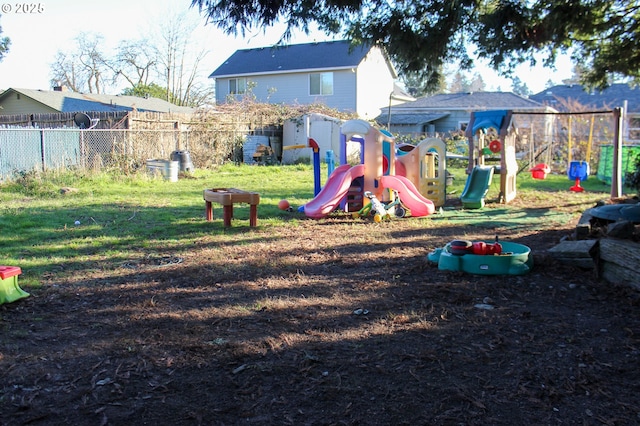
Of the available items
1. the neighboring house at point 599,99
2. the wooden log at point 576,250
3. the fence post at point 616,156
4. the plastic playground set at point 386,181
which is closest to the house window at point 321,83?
the neighboring house at point 599,99

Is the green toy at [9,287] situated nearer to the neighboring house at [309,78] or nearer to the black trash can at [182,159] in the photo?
the black trash can at [182,159]

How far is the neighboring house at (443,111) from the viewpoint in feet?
99.5

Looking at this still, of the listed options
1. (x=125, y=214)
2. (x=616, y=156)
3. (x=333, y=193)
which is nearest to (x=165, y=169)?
(x=125, y=214)

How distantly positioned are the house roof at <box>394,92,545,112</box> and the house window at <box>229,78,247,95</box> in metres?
9.20

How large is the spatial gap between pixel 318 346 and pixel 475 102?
2952 cm

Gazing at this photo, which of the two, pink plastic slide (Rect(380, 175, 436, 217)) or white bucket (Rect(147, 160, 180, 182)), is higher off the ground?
white bucket (Rect(147, 160, 180, 182))

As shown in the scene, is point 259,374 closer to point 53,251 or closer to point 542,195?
point 53,251

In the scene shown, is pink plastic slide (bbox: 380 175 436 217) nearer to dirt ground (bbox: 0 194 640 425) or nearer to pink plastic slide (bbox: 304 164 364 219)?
pink plastic slide (bbox: 304 164 364 219)

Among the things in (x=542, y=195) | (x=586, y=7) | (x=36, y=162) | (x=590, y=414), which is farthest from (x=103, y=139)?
(x=590, y=414)

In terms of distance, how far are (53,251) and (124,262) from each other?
1181 mm

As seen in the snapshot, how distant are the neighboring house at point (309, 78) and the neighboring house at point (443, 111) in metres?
1.64

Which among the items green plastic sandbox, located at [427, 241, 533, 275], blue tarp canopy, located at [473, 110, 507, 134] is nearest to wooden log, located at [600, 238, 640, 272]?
green plastic sandbox, located at [427, 241, 533, 275]

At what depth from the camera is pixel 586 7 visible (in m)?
5.90

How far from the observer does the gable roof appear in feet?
96.1
